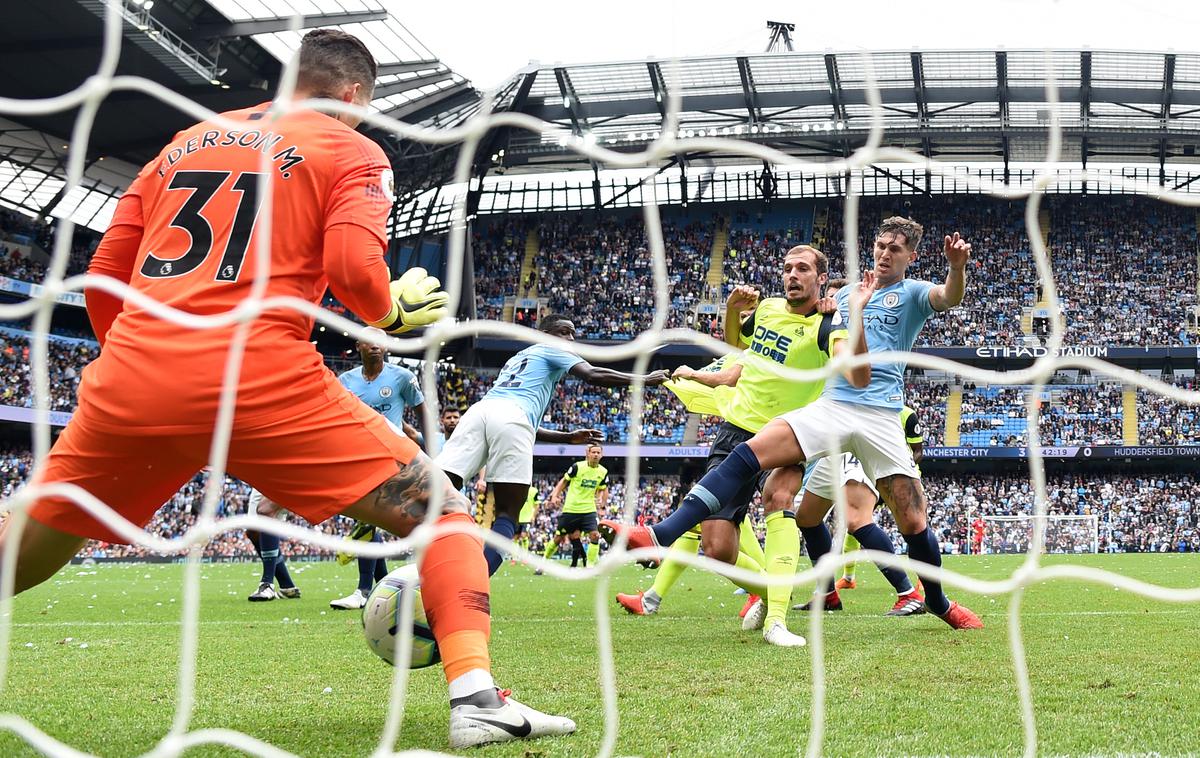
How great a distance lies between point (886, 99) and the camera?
1185 inches

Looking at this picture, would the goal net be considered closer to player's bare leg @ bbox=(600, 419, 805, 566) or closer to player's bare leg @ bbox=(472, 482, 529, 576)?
player's bare leg @ bbox=(472, 482, 529, 576)

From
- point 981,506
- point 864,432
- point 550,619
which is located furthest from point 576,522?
point 981,506

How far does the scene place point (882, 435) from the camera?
5.36 meters

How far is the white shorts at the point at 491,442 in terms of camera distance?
6156 millimetres

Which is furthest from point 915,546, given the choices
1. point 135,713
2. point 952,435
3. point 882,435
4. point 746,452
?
point 952,435

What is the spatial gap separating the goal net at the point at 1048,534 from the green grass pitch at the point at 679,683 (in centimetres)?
2097

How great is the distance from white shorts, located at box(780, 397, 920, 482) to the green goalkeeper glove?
238cm

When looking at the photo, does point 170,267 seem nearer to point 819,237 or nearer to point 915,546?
point 915,546

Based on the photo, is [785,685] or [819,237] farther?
[819,237]

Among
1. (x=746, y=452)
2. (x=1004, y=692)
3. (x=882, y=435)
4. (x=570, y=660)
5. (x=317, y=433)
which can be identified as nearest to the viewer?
(x=317, y=433)

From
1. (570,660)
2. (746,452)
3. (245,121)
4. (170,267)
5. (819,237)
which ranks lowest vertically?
(570,660)

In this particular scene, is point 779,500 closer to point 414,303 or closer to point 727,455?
point 727,455

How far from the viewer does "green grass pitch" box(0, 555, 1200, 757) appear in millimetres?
2832

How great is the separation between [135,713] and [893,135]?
31177 millimetres
